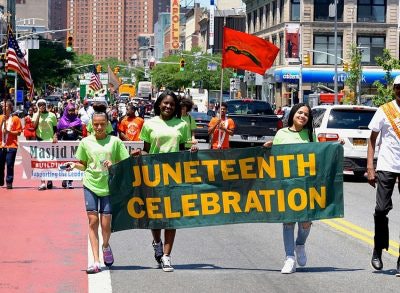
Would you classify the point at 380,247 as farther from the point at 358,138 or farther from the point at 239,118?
the point at 239,118

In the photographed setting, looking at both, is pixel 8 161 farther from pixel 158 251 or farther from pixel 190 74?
pixel 190 74

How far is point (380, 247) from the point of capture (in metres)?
10.0

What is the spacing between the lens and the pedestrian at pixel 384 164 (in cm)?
991

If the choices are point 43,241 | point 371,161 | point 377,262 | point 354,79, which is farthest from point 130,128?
point 354,79

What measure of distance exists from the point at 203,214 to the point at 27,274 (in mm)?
1861

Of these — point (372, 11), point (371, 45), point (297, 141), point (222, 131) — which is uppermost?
point (372, 11)

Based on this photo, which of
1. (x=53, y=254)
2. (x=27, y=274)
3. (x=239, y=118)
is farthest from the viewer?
(x=239, y=118)

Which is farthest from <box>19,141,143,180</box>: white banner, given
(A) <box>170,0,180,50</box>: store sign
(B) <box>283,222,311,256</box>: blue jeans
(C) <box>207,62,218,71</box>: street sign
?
(A) <box>170,0,180,50</box>: store sign

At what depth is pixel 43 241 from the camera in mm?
12562

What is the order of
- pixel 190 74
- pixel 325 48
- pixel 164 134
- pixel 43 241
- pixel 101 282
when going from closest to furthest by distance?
pixel 101 282 → pixel 164 134 → pixel 43 241 → pixel 325 48 → pixel 190 74

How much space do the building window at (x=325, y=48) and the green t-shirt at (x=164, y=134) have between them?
237 ft

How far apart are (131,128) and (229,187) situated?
1126 cm

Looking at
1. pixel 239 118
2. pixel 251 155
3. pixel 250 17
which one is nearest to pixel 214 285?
pixel 251 155

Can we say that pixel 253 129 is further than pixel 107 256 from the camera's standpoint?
Yes
